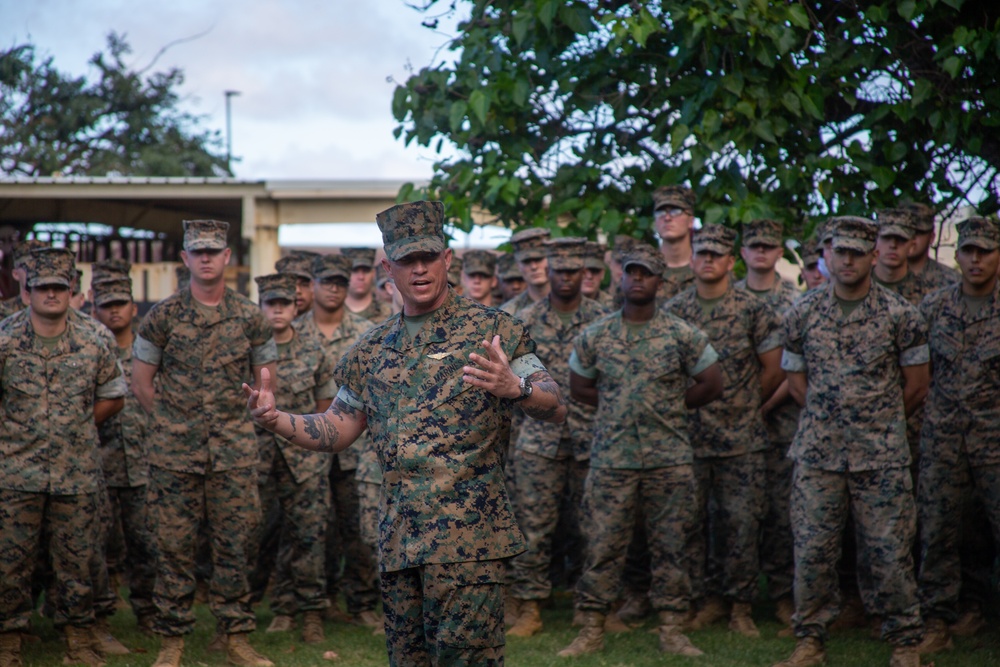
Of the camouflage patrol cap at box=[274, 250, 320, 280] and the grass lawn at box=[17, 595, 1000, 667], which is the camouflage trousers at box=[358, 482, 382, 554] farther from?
the camouflage patrol cap at box=[274, 250, 320, 280]

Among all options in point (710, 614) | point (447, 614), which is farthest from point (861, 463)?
point (447, 614)

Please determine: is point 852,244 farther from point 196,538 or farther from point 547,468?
point 196,538

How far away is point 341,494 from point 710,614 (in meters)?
2.74

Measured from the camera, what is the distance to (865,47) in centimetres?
873

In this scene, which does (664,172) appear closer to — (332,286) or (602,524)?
(332,286)

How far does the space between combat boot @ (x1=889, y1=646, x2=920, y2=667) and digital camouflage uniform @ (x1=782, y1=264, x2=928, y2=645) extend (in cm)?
5

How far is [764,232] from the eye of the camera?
8.38 m

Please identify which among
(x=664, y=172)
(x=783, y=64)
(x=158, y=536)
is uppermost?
(x=783, y=64)

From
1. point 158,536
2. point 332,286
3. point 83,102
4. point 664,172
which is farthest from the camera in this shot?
point 83,102

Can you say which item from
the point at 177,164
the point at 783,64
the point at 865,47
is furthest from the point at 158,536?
the point at 177,164

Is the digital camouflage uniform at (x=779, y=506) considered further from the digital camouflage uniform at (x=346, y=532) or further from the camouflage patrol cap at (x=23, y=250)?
the camouflage patrol cap at (x=23, y=250)

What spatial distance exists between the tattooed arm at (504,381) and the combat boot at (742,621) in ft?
12.2

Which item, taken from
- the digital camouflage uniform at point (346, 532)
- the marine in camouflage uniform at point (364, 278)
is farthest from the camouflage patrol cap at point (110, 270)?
the marine in camouflage uniform at point (364, 278)

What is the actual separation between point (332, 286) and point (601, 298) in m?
2.39
